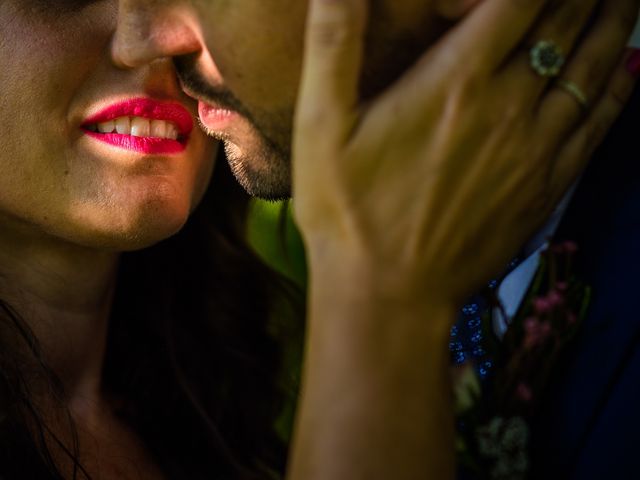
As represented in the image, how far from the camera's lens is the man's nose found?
3.92 ft

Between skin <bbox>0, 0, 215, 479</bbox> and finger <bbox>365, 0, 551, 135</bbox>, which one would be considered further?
skin <bbox>0, 0, 215, 479</bbox>

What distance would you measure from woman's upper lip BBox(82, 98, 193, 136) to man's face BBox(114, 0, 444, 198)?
0.08 metres

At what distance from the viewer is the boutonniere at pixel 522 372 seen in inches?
42.2

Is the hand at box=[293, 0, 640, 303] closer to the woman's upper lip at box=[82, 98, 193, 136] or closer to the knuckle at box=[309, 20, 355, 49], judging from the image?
the knuckle at box=[309, 20, 355, 49]

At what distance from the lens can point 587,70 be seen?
3.15 ft

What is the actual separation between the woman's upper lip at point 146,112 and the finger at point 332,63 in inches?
21.4

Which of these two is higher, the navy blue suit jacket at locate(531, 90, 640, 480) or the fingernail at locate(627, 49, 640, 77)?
the fingernail at locate(627, 49, 640, 77)

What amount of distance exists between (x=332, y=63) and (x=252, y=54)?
0.26 m

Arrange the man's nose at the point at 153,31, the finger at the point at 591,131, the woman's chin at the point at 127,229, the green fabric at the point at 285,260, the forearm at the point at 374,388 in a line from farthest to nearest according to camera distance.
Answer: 1. the green fabric at the point at 285,260
2. the woman's chin at the point at 127,229
3. the man's nose at the point at 153,31
4. the finger at the point at 591,131
5. the forearm at the point at 374,388

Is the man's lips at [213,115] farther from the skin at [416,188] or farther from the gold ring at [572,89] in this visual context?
the gold ring at [572,89]

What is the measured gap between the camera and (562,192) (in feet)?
3.35

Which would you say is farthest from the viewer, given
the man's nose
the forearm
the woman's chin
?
the woman's chin

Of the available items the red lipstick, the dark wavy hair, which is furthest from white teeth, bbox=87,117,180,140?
the dark wavy hair

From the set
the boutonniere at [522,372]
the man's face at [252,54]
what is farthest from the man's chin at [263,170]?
the boutonniere at [522,372]
